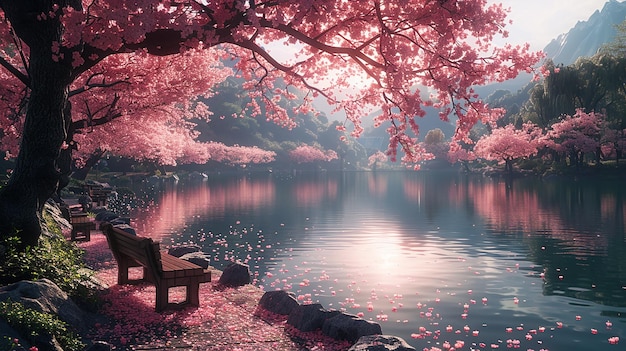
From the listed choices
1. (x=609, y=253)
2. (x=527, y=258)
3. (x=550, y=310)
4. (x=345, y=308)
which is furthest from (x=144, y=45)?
(x=609, y=253)

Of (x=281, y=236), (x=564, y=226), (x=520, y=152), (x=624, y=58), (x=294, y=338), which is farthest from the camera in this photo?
(x=520, y=152)

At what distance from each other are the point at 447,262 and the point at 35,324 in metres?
14.5

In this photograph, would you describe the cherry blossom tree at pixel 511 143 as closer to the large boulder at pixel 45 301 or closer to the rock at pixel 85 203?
the rock at pixel 85 203

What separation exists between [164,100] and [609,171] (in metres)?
68.8

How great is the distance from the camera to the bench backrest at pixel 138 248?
9.56m

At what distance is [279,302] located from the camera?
10.4 meters

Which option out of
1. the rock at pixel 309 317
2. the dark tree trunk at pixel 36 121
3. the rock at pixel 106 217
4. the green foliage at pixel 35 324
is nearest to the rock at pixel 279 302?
the rock at pixel 309 317

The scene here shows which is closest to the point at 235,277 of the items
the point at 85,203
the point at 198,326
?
the point at 198,326

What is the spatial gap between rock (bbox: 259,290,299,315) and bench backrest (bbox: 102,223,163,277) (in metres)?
2.23

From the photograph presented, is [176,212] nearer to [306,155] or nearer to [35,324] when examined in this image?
[35,324]

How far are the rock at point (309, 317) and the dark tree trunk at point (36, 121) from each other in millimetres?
5485

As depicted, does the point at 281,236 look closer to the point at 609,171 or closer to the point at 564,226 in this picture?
the point at 564,226

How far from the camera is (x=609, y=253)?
19.7 meters

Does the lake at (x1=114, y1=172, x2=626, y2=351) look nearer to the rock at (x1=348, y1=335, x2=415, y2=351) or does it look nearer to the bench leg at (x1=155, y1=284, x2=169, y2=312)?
the rock at (x1=348, y1=335, x2=415, y2=351)
